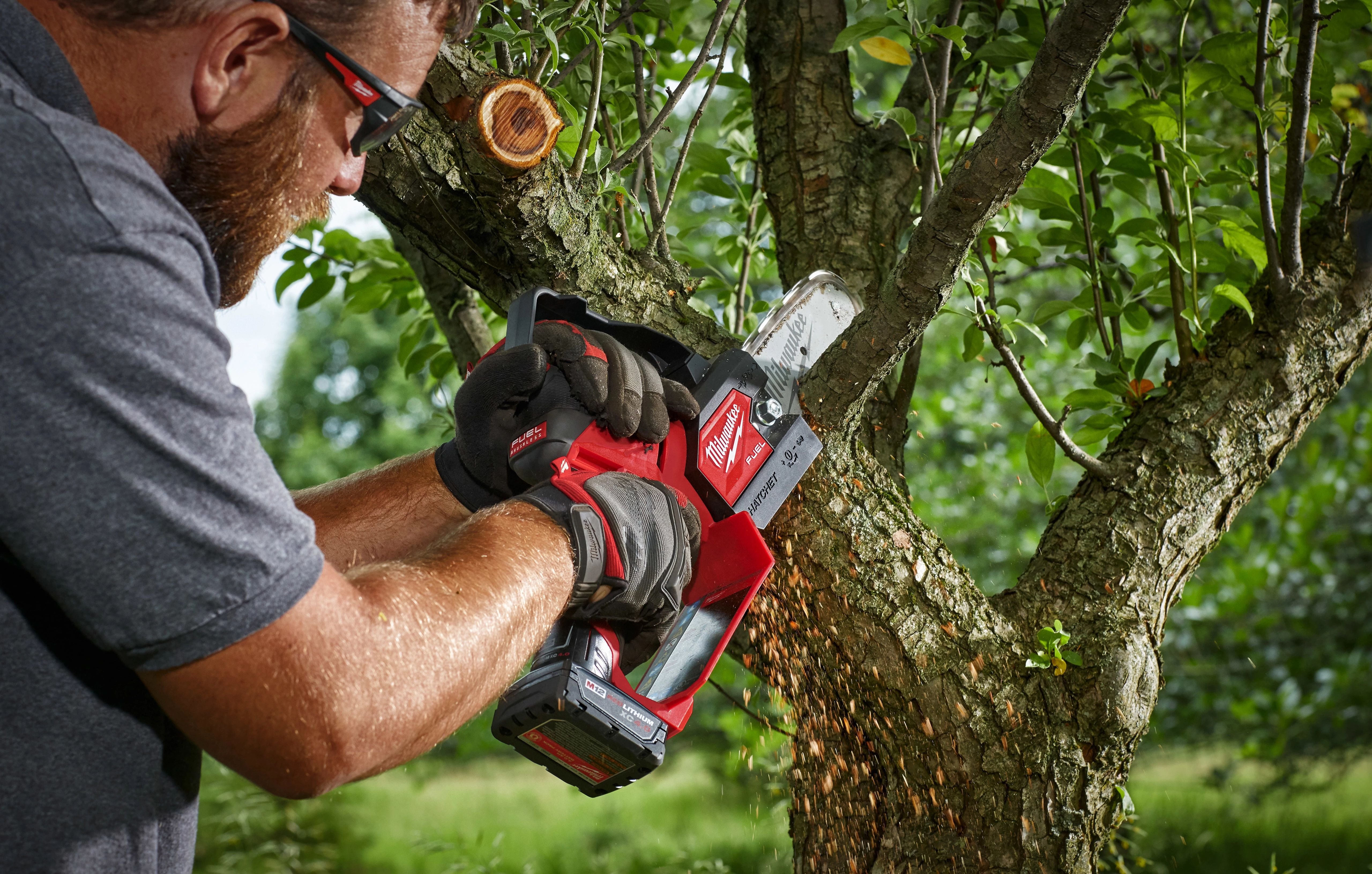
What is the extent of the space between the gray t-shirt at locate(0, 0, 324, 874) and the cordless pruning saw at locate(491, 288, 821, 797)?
0.58 meters

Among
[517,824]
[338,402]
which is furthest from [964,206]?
[338,402]

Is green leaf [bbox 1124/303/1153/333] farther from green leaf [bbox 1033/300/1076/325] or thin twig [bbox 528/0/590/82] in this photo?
thin twig [bbox 528/0/590/82]

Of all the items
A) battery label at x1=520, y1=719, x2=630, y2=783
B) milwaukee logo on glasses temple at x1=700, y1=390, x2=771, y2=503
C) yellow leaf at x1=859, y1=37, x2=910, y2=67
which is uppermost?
yellow leaf at x1=859, y1=37, x2=910, y2=67

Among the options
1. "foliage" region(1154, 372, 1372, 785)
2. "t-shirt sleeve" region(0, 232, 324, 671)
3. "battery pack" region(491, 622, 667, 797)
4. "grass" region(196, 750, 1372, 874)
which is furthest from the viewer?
"grass" region(196, 750, 1372, 874)

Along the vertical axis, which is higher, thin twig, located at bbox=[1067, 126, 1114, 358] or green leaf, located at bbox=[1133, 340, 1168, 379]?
thin twig, located at bbox=[1067, 126, 1114, 358]

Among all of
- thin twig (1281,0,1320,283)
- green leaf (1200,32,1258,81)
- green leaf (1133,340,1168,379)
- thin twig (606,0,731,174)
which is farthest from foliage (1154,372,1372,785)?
thin twig (606,0,731,174)

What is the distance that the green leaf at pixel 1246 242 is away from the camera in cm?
187

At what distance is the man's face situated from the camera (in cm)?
103

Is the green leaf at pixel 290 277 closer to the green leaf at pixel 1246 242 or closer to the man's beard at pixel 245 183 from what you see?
the man's beard at pixel 245 183

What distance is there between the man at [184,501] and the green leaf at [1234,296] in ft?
3.90

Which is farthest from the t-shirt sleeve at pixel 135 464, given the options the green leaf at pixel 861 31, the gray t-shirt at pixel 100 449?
the green leaf at pixel 861 31

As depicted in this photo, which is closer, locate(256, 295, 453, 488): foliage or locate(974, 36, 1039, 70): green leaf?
locate(974, 36, 1039, 70): green leaf

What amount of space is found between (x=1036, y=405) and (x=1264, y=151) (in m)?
0.63

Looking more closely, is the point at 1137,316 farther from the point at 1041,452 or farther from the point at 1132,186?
the point at 1041,452
